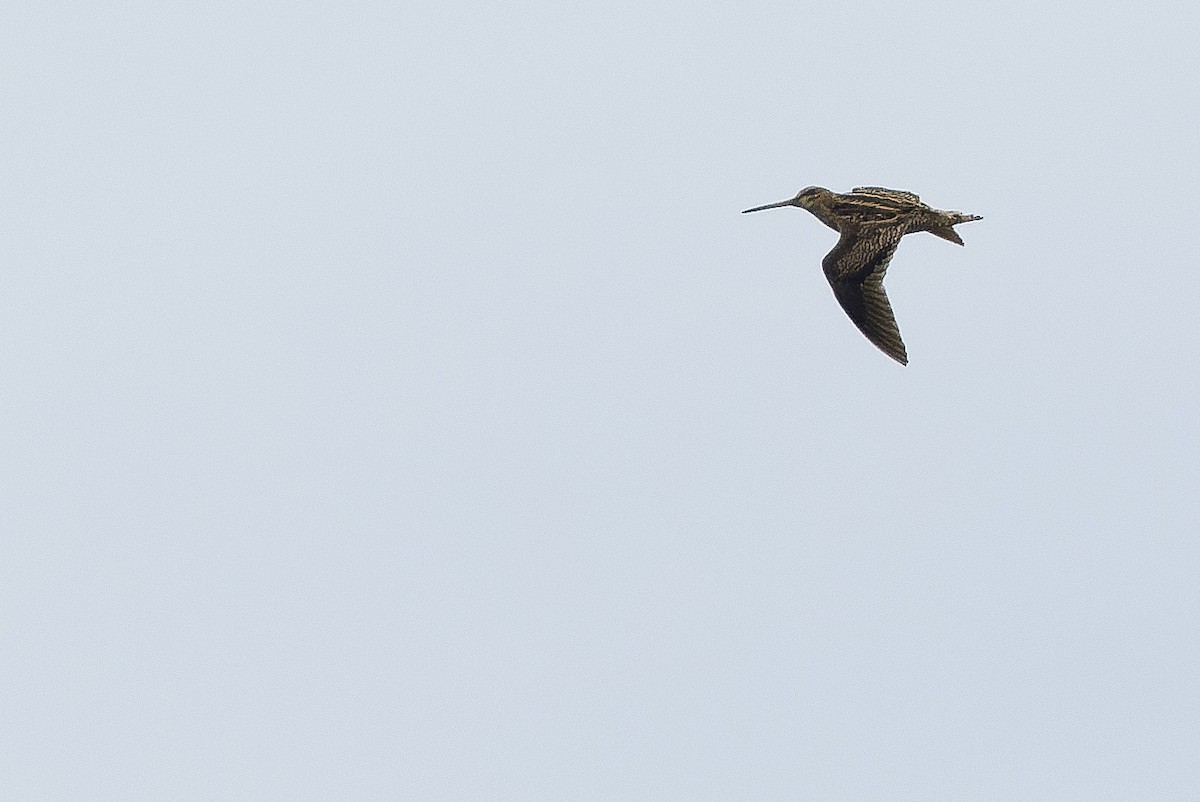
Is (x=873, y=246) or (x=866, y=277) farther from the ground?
(x=873, y=246)

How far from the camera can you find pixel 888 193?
53594 mm

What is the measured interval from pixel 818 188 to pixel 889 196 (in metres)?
1.92

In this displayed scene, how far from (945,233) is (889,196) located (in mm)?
1765

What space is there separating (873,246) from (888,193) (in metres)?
1.49

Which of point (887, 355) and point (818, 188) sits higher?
point (818, 188)

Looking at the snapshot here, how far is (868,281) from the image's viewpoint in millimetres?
52594

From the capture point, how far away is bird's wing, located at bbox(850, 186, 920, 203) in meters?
53.2

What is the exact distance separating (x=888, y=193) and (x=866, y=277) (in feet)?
7.20

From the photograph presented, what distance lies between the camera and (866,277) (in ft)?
173

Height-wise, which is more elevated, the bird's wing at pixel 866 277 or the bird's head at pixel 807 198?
the bird's head at pixel 807 198

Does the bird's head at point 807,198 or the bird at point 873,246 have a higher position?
the bird's head at point 807,198

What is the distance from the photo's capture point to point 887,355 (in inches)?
2025

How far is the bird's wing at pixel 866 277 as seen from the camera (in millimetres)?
52250

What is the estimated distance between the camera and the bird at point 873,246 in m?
52.3
